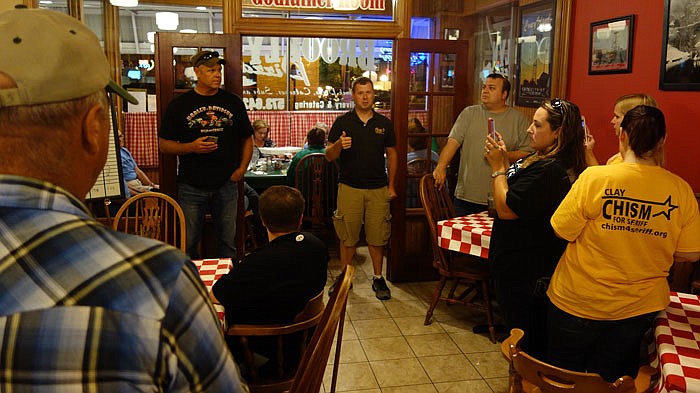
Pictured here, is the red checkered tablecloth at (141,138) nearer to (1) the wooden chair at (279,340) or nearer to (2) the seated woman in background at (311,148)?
(2) the seated woman in background at (311,148)

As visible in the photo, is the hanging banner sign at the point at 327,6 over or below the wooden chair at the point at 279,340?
over

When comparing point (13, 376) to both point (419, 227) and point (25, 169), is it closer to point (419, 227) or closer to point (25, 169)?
point (25, 169)

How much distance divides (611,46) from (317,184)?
2.34m

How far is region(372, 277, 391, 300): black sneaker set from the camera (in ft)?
13.7

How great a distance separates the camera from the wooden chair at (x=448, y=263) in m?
3.55

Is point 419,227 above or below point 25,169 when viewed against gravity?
below

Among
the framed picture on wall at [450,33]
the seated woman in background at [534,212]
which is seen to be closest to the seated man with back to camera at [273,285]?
the seated woman in background at [534,212]

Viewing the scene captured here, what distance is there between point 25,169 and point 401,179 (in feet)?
12.3

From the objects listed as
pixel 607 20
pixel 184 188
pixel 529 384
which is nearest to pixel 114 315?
pixel 529 384

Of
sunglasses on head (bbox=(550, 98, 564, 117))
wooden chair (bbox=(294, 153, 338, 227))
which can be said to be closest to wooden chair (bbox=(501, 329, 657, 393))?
sunglasses on head (bbox=(550, 98, 564, 117))

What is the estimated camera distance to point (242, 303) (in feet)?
6.82

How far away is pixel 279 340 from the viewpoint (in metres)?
2.09

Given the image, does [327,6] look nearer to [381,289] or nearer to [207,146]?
[207,146]

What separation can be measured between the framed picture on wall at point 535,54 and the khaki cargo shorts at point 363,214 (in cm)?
141
